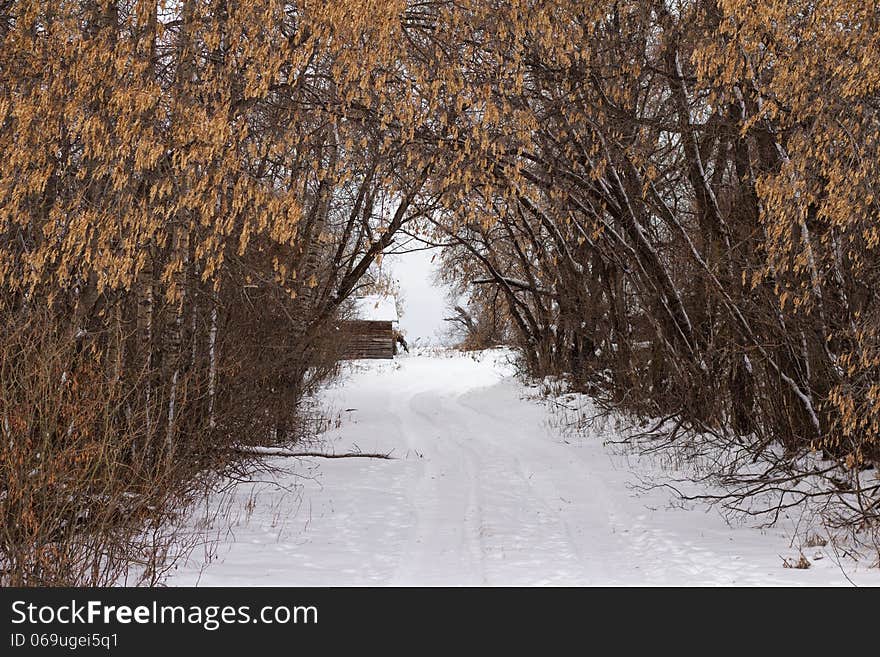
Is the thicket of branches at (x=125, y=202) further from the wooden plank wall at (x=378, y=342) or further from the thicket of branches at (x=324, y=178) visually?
the wooden plank wall at (x=378, y=342)

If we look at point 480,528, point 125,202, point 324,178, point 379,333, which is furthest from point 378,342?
point 125,202

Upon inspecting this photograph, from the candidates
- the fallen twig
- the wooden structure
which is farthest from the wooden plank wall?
the fallen twig

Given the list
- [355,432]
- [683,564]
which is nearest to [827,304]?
[683,564]

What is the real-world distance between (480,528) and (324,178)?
366 cm

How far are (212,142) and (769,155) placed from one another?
5.84 meters

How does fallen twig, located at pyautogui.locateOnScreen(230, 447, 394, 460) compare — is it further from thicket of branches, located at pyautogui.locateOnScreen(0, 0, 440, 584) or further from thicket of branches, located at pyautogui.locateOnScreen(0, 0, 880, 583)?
thicket of branches, located at pyautogui.locateOnScreen(0, 0, 440, 584)

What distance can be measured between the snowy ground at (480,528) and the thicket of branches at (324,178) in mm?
748

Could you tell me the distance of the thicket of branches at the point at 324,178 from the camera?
527cm

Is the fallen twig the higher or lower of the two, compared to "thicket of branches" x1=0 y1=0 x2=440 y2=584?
lower

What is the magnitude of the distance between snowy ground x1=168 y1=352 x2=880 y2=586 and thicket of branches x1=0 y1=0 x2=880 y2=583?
748mm

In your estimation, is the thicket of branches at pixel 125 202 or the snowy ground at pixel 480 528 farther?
the snowy ground at pixel 480 528

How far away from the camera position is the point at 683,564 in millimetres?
5781

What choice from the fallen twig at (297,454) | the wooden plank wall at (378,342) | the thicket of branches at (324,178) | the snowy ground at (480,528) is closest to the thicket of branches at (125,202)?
the thicket of branches at (324,178)

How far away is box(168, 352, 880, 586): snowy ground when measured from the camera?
5457 mm
